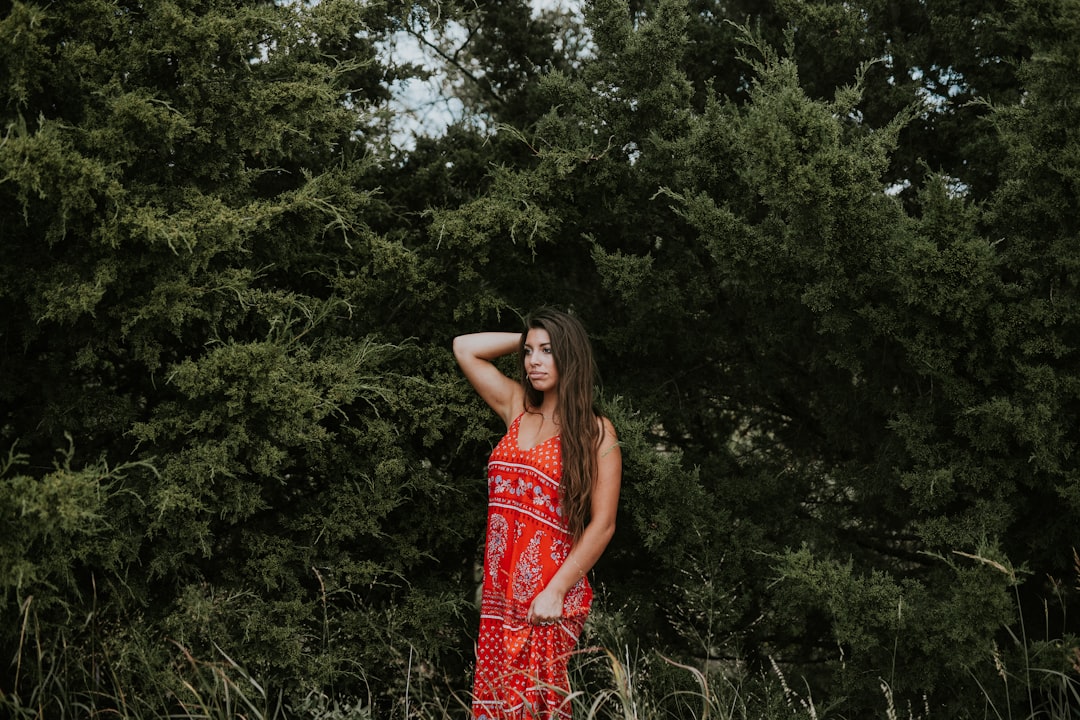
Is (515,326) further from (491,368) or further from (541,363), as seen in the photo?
(541,363)

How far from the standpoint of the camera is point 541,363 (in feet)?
11.6

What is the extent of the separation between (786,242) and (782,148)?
499 mm

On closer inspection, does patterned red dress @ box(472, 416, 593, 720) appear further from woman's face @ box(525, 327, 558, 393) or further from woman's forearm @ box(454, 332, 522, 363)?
woman's forearm @ box(454, 332, 522, 363)

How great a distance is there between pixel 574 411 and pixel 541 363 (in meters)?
0.23

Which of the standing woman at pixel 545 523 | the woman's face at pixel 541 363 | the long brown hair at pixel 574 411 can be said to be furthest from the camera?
the woman's face at pixel 541 363

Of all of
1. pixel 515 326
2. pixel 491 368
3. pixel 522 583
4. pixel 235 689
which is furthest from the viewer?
pixel 515 326

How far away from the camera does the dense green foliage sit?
3568 millimetres

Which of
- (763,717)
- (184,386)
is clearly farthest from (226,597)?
(763,717)

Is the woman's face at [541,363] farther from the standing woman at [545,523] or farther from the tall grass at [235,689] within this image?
the tall grass at [235,689]

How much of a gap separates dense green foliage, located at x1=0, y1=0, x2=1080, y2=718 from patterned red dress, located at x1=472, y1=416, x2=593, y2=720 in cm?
40

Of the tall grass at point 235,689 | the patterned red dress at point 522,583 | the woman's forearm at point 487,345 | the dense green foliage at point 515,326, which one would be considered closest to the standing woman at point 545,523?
the patterned red dress at point 522,583

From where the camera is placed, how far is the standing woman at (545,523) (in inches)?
130

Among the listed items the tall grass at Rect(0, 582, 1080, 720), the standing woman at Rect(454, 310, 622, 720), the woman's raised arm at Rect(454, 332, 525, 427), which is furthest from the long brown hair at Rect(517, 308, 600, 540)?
the tall grass at Rect(0, 582, 1080, 720)

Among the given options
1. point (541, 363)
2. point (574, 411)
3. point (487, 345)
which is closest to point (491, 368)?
point (487, 345)
